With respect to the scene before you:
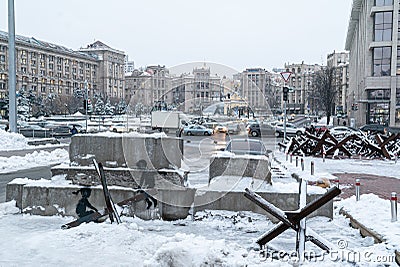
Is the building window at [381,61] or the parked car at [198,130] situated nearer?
the parked car at [198,130]

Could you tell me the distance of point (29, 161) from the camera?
1864 cm

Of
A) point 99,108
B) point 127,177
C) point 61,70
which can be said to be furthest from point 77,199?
point 61,70

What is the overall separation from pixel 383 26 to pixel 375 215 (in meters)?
48.7

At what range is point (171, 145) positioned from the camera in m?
9.39

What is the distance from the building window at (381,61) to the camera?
49656 millimetres

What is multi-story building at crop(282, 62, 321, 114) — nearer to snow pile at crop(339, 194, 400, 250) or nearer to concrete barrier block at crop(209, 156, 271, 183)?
snow pile at crop(339, 194, 400, 250)

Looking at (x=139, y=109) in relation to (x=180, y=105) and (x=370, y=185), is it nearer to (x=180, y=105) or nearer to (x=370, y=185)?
(x=180, y=105)

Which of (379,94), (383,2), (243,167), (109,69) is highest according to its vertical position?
(109,69)

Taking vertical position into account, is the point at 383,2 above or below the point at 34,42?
below

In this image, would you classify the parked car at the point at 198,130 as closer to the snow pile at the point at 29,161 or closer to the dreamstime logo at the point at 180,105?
the snow pile at the point at 29,161

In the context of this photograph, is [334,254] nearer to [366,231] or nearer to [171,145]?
[366,231]

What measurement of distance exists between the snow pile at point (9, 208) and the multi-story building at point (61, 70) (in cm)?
8091

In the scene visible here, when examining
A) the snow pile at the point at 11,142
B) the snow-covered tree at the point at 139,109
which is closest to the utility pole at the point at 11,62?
the snow pile at the point at 11,142

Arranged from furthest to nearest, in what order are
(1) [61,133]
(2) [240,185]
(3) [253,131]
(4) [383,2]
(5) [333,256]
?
(4) [383,2], (1) [61,133], (3) [253,131], (2) [240,185], (5) [333,256]
